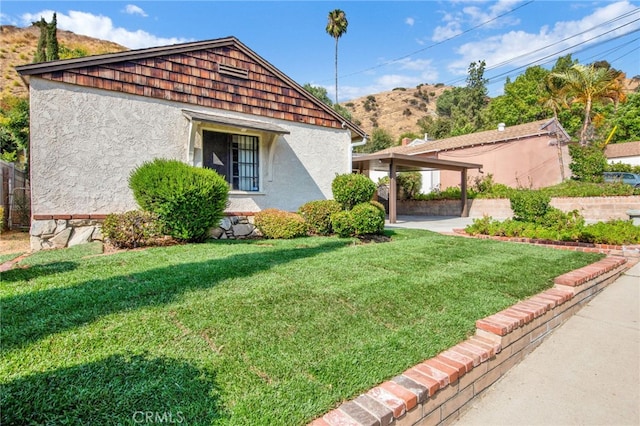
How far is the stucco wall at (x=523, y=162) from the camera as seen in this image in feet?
63.9

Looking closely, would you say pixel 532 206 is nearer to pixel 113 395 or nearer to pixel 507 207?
pixel 507 207

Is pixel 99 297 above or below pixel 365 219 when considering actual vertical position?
below

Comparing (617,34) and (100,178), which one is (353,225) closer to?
(100,178)

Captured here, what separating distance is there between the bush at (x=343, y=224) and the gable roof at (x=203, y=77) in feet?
12.5

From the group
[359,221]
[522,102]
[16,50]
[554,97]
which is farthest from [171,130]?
[16,50]

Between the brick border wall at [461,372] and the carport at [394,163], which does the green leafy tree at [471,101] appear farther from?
the brick border wall at [461,372]

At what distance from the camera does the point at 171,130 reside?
7.70 m

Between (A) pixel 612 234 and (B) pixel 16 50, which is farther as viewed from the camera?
(B) pixel 16 50

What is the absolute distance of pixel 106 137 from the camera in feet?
22.7

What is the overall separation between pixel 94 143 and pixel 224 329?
6272 mm

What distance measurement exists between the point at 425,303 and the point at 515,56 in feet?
66.1

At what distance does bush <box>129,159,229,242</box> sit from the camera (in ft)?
19.7

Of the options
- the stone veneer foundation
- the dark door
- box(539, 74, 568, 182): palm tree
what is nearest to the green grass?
the stone veneer foundation

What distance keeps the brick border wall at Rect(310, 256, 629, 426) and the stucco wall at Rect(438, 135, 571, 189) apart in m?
18.0
